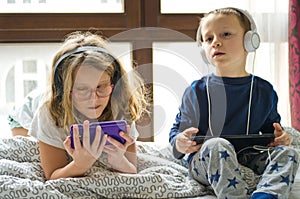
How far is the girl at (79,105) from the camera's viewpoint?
1464mm

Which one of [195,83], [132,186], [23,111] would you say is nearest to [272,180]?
[132,186]

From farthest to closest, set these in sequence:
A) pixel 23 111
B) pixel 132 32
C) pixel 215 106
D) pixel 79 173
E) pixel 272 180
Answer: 1. pixel 132 32
2. pixel 23 111
3. pixel 215 106
4. pixel 79 173
5. pixel 272 180

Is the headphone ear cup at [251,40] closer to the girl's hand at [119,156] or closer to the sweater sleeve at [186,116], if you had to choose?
the sweater sleeve at [186,116]

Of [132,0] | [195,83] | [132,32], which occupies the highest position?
[132,0]

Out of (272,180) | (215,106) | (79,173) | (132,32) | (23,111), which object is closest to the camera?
(272,180)

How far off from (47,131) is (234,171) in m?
0.56

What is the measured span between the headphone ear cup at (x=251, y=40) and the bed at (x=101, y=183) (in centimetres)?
39

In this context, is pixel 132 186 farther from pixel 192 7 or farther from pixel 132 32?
pixel 192 7

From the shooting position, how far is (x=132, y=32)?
2332 mm

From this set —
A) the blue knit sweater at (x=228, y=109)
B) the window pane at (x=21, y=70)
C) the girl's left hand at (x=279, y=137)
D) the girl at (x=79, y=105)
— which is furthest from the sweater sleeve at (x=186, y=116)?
the window pane at (x=21, y=70)

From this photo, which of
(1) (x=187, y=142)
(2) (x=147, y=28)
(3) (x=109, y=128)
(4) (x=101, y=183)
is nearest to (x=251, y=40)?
(1) (x=187, y=142)

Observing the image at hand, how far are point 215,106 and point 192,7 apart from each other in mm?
989

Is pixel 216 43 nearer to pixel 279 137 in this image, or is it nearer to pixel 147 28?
pixel 279 137

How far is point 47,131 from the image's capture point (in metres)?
1.50
